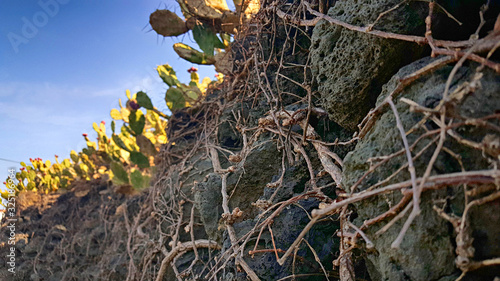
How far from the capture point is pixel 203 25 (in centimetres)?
335

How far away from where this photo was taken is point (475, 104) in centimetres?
71

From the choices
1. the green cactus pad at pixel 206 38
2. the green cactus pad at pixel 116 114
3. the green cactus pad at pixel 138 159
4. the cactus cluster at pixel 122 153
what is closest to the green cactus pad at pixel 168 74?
the cactus cluster at pixel 122 153

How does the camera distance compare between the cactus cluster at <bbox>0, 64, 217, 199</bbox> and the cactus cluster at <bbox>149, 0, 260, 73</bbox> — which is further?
the cactus cluster at <bbox>0, 64, 217, 199</bbox>

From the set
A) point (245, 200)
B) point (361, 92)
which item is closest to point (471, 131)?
point (361, 92)

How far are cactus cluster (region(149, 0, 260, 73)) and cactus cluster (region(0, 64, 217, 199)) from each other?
47 cm

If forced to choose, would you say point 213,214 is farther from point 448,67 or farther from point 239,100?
point 448,67

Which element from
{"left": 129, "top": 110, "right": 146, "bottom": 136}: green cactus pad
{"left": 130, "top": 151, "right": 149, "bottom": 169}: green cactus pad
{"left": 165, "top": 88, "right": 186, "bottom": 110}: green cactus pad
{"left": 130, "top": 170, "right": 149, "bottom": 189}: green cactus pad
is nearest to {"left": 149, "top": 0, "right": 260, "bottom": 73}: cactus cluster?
{"left": 165, "top": 88, "right": 186, "bottom": 110}: green cactus pad

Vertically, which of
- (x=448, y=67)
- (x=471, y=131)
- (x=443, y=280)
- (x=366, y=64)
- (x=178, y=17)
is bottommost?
(x=443, y=280)

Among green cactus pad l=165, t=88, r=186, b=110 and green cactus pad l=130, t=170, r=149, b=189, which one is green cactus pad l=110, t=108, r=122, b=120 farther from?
green cactus pad l=165, t=88, r=186, b=110

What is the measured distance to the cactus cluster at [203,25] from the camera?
321cm

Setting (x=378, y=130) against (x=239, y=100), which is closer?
(x=378, y=130)

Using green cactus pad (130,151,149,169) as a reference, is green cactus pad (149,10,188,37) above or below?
above

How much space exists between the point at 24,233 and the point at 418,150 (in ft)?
18.5

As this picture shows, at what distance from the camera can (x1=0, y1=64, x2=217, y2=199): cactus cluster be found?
13.1 feet
